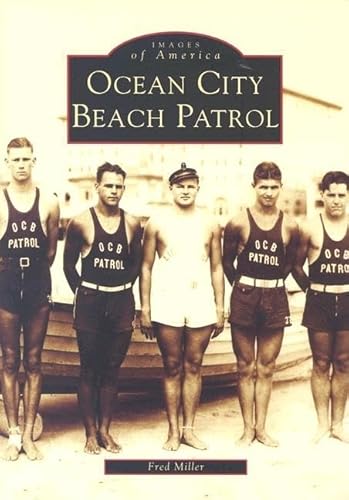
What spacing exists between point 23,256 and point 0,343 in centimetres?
44

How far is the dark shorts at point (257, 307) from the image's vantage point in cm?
346

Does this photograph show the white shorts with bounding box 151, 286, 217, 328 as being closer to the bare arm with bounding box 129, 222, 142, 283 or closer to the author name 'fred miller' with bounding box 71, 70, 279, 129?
the bare arm with bounding box 129, 222, 142, 283

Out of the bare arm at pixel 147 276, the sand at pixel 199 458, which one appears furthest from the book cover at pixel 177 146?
the bare arm at pixel 147 276

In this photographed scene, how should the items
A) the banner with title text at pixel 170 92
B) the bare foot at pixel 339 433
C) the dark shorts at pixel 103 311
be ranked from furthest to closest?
the bare foot at pixel 339 433 → the banner with title text at pixel 170 92 → the dark shorts at pixel 103 311

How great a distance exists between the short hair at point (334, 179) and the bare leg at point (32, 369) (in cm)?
147

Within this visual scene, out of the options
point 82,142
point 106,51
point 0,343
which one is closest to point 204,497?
point 0,343

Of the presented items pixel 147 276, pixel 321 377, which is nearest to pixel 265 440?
pixel 321 377

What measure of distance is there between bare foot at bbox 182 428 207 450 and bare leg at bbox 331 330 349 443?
2.19 ft

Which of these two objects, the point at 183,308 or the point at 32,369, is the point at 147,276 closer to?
the point at 183,308

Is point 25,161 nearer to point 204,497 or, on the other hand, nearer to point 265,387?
point 265,387

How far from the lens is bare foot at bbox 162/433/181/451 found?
11.7ft

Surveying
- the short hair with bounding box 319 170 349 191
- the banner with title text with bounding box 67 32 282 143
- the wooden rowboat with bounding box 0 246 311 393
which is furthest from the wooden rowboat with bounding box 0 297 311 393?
the banner with title text with bounding box 67 32 282 143

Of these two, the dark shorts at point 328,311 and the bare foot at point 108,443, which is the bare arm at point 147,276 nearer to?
the bare foot at point 108,443

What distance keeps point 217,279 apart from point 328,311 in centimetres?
57
